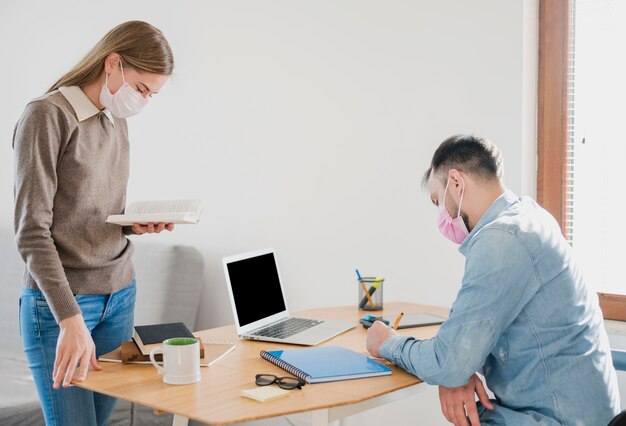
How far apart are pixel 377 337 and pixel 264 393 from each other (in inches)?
15.3

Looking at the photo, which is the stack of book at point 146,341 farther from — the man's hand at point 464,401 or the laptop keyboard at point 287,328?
the man's hand at point 464,401

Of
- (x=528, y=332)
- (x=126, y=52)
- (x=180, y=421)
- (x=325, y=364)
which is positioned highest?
(x=126, y=52)

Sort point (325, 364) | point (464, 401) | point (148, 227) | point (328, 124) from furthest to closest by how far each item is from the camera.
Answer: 1. point (328, 124)
2. point (148, 227)
3. point (325, 364)
4. point (464, 401)

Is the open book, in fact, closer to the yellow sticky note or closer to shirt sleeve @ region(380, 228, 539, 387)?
the yellow sticky note

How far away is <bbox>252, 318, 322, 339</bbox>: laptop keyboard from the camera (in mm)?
1995

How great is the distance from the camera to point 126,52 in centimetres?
179

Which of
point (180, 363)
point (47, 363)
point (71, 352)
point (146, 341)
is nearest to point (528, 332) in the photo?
point (180, 363)

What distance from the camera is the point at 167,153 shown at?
11.0 feet

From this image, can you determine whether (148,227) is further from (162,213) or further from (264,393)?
(264,393)

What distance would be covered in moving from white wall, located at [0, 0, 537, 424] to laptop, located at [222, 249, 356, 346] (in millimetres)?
604

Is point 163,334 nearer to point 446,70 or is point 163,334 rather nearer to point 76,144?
point 76,144

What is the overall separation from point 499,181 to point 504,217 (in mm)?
163

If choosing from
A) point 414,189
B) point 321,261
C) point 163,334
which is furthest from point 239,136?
point 163,334

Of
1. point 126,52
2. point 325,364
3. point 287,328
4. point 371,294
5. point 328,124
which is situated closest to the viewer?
point 325,364
